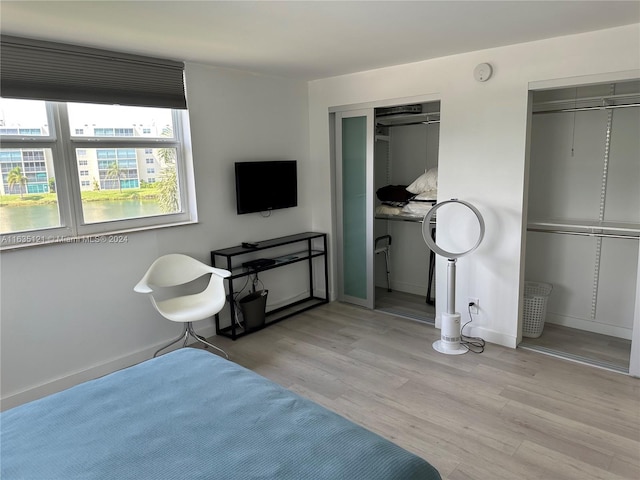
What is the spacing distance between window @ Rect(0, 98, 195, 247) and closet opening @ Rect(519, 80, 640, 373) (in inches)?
122

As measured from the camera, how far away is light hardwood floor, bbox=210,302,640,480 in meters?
2.35

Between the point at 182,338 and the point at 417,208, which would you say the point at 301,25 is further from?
the point at 182,338

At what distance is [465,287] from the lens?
3.91 metres

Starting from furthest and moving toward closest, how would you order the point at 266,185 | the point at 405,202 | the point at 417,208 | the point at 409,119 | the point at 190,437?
1. the point at 409,119
2. the point at 405,202
3. the point at 417,208
4. the point at 266,185
5. the point at 190,437

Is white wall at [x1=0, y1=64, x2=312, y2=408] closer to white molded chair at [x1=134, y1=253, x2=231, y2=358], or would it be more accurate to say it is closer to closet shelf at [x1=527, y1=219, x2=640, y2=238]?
white molded chair at [x1=134, y1=253, x2=231, y2=358]

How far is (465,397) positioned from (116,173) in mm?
3003

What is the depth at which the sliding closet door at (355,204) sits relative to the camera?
14.8 feet

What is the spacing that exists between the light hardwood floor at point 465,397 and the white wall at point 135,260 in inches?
34.5

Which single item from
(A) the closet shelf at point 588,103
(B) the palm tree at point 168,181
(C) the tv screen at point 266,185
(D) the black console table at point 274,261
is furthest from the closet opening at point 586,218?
(B) the palm tree at point 168,181

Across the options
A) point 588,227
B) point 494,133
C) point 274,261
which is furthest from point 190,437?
point 588,227

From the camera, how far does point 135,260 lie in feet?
11.4

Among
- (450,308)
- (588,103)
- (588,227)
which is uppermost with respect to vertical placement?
(588,103)

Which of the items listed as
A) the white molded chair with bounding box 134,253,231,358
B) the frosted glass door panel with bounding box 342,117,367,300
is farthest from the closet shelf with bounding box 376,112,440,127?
the white molded chair with bounding box 134,253,231,358

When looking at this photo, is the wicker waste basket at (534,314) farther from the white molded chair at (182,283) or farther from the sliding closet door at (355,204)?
the white molded chair at (182,283)
